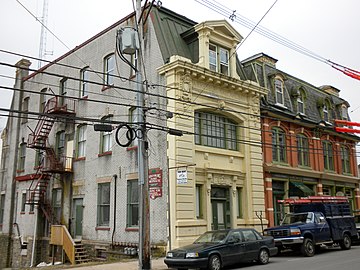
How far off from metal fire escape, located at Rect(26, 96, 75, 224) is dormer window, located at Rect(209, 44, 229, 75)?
386 inches

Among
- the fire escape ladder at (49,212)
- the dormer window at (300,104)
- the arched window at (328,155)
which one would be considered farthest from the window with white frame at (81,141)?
the arched window at (328,155)

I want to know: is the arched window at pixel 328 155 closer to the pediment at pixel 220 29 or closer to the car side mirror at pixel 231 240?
the pediment at pixel 220 29

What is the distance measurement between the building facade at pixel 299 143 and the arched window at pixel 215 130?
7.22ft

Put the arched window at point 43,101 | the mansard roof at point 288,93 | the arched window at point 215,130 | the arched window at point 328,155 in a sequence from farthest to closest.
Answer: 1. the arched window at point 328,155
2. the arched window at point 43,101
3. the mansard roof at point 288,93
4. the arched window at point 215,130

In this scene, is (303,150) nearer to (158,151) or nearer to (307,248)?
(307,248)

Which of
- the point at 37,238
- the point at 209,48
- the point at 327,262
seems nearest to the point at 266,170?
the point at 209,48

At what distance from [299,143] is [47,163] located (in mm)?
17019

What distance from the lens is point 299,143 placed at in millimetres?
27828

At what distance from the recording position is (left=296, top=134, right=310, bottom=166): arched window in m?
27.8

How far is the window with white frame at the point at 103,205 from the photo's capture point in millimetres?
22531

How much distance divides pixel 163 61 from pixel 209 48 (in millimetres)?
3032

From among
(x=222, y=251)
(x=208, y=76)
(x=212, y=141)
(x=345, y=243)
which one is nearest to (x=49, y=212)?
(x=212, y=141)

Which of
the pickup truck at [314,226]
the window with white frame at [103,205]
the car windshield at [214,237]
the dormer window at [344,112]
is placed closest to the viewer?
the car windshield at [214,237]

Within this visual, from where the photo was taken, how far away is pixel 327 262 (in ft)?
49.1
